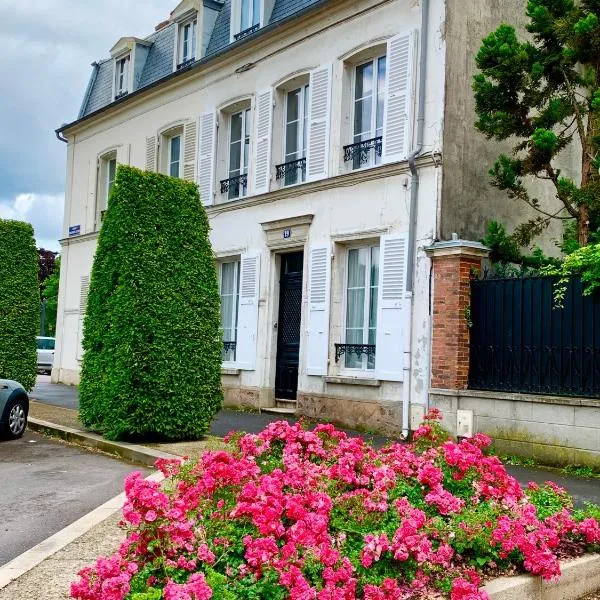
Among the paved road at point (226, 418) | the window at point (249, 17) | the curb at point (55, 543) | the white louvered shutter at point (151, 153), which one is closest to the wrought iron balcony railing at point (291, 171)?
the window at point (249, 17)

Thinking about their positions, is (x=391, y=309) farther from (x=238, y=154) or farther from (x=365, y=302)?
(x=238, y=154)

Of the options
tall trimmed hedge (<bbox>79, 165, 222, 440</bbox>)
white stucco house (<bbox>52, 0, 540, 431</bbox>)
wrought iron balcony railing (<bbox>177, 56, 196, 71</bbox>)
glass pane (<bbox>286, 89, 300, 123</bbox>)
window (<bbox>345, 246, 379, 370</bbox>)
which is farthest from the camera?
wrought iron balcony railing (<bbox>177, 56, 196, 71</bbox>)

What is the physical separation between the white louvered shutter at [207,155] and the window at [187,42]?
6.68 ft

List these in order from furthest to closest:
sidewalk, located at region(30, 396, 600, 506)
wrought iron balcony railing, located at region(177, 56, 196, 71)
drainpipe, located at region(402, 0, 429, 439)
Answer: wrought iron balcony railing, located at region(177, 56, 196, 71), drainpipe, located at region(402, 0, 429, 439), sidewalk, located at region(30, 396, 600, 506)

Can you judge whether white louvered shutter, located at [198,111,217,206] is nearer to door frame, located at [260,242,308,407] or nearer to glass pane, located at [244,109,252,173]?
glass pane, located at [244,109,252,173]

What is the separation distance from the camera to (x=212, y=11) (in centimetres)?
1783

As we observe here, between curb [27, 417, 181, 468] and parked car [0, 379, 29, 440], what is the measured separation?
49cm

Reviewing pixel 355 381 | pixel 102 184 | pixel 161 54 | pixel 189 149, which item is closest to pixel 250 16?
pixel 189 149

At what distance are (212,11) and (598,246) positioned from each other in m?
11.8

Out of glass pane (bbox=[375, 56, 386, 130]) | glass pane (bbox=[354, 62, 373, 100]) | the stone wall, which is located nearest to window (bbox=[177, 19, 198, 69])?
glass pane (bbox=[354, 62, 373, 100])

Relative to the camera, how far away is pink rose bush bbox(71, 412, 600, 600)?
11.7 feet

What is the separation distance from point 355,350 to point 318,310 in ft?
3.25

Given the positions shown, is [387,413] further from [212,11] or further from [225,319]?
[212,11]

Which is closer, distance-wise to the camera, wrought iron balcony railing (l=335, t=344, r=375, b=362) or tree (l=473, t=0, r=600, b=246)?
tree (l=473, t=0, r=600, b=246)
